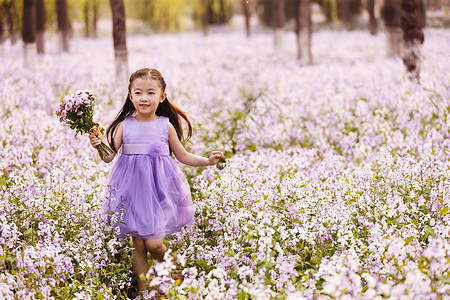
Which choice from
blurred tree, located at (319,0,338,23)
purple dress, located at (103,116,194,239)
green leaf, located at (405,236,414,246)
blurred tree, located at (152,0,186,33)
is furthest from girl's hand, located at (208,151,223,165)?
blurred tree, located at (319,0,338,23)

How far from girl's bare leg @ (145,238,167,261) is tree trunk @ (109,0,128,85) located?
847cm

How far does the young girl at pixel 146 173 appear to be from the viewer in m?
4.41

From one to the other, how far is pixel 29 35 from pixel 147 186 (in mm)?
13049

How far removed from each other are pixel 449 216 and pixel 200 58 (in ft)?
61.7

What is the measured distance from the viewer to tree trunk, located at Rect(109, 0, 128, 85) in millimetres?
11547

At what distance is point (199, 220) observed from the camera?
5230 mm

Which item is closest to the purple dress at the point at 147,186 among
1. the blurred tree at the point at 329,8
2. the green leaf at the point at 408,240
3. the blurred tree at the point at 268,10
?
the green leaf at the point at 408,240

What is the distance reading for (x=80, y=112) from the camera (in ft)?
14.6

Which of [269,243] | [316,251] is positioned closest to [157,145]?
[269,243]

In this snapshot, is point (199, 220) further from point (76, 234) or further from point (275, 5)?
point (275, 5)

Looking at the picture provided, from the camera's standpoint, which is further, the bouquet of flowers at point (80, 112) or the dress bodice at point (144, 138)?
the dress bodice at point (144, 138)

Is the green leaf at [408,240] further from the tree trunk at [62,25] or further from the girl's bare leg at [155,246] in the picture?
the tree trunk at [62,25]

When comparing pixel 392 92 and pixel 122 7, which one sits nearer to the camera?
pixel 392 92

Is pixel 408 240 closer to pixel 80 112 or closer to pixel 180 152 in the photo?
pixel 180 152
